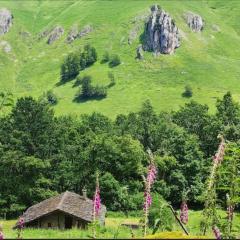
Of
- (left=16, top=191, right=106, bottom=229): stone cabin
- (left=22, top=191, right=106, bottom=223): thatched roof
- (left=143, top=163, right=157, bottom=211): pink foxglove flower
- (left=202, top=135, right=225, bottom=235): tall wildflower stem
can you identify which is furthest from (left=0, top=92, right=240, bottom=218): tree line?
(left=202, top=135, right=225, bottom=235): tall wildflower stem

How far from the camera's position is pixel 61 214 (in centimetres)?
6712

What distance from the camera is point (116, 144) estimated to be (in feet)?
319

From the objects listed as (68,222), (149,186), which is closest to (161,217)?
(149,186)

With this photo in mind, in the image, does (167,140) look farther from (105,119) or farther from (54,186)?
(54,186)

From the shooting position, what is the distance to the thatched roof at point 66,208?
214 ft

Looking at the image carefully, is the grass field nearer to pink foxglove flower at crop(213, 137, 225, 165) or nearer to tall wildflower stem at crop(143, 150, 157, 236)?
tall wildflower stem at crop(143, 150, 157, 236)

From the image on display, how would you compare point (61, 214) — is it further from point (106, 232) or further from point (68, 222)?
point (106, 232)

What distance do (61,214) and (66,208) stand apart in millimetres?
1555

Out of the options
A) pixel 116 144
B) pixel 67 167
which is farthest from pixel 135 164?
pixel 67 167

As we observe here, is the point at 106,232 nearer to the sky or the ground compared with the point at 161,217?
nearer to the ground

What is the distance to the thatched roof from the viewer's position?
65.1 meters

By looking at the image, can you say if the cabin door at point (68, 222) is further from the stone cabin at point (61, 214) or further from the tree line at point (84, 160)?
the tree line at point (84, 160)

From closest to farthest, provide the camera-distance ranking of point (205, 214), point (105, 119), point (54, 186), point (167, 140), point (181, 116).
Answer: point (205, 214)
point (54, 186)
point (167, 140)
point (105, 119)
point (181, 116)

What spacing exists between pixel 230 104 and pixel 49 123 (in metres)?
46.3
